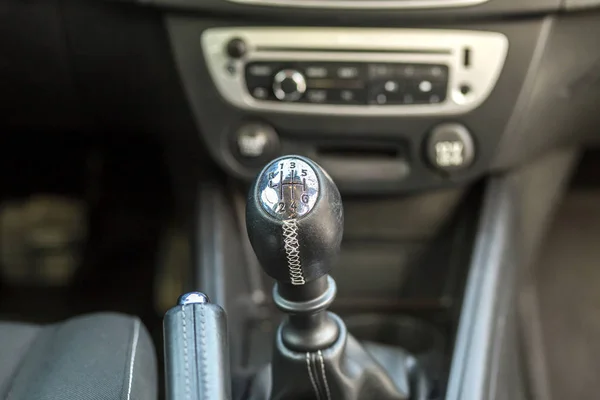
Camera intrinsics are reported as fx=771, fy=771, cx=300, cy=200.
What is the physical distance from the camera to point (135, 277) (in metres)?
1.51

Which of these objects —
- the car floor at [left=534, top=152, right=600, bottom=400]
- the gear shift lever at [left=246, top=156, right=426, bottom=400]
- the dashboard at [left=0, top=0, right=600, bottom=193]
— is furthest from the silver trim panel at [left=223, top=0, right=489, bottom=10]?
the car floor at [left=534, top=152, right=600, bottom=400]

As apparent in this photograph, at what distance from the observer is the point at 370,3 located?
0.85 metres

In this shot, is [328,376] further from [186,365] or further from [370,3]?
[370,3]

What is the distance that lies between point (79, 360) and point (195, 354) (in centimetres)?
22

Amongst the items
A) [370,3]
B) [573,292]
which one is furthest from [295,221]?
[573,292]

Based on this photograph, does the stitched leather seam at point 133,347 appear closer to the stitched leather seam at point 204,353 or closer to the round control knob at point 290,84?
the stitched leather seam at point 204,353

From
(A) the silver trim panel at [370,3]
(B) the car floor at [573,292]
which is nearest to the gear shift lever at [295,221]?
(A) the silver trim panel at [370,3]

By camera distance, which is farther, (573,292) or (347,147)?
(573,292)

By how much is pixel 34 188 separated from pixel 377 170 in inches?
36.3

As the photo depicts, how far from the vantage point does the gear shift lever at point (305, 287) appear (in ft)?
1.79

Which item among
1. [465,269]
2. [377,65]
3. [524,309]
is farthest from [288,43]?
[524,309]

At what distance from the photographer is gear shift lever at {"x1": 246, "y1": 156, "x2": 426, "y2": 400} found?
55cm

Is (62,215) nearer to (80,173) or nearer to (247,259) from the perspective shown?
(80,173)

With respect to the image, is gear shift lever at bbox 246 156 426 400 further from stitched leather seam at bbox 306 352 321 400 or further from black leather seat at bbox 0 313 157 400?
black leather seat at bbox 0 313 157 400
